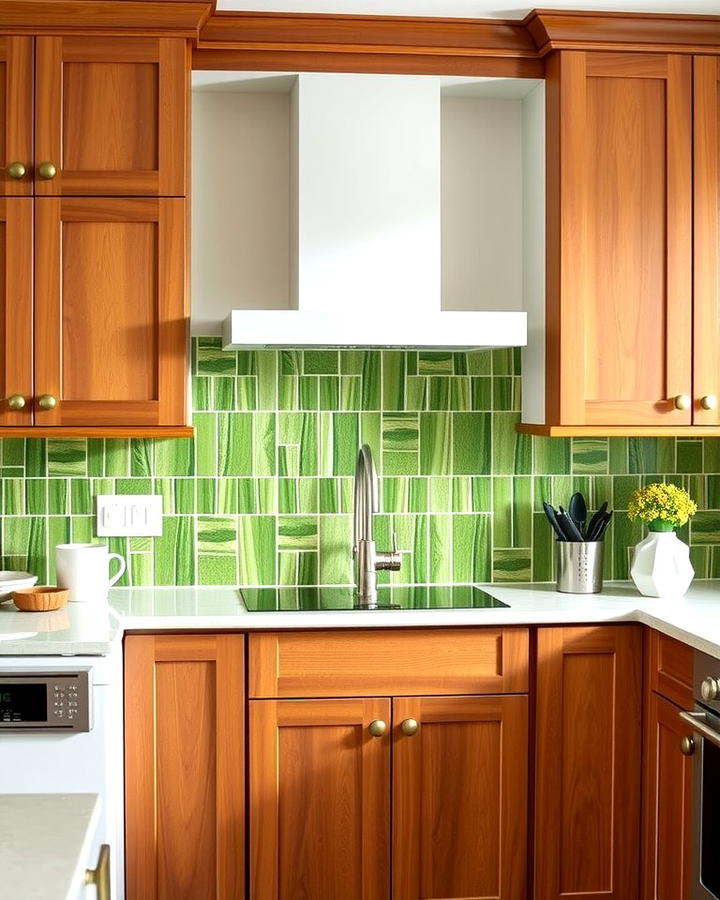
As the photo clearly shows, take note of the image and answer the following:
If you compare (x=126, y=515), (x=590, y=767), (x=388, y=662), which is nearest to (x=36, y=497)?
(x=126, y=515)

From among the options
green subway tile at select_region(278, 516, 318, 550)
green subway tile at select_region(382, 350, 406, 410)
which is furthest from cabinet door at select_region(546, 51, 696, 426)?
green subway tile at select_region(278, 516, 318, 550)

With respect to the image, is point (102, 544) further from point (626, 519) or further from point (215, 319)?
point (626, 519)

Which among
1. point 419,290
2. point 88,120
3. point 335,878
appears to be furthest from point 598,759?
point 88,120

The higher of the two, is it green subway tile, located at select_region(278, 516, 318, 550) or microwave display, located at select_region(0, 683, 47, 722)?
green subway tile, located at select_region(278, 516, 318, 550)

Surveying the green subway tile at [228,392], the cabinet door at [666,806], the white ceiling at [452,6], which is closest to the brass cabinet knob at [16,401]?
the green subway tile at [228,392]

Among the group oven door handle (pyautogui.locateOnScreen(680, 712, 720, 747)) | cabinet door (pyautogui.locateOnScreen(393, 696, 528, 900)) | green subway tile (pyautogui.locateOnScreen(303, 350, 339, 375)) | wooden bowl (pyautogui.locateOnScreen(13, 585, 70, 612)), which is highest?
green subway tile (pyautogui.locateOnScreen(303, 350, 339, 375))

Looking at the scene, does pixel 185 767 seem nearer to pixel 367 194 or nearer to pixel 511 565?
pixel 511 565

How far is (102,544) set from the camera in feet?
10.8

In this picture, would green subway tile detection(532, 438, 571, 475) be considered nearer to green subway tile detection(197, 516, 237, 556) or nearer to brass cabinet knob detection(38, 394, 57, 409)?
green subway tile detection(197, 516, 237, 556)

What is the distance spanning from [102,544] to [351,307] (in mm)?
967

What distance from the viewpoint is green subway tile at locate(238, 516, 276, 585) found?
3338 mm

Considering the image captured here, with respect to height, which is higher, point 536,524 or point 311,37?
point 311,37

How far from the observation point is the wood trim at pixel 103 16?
2914 mm

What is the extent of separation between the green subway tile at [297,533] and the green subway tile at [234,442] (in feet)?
0.65
